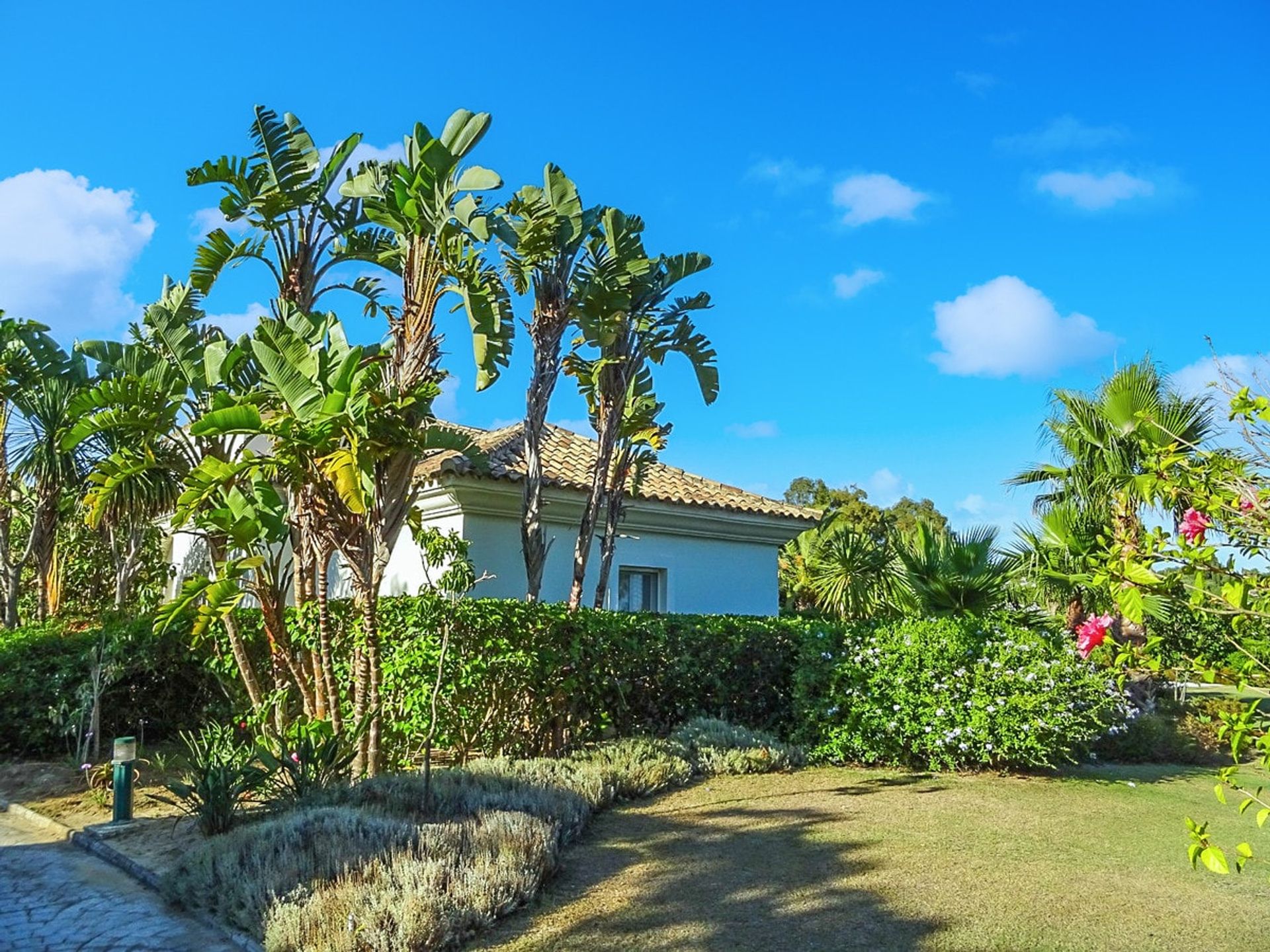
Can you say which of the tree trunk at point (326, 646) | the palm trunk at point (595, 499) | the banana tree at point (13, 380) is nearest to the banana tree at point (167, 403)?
the tree trunk at point (326, 646)

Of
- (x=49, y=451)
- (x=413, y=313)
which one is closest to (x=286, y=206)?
(x=413, y=313)

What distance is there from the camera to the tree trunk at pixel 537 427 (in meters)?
12.1

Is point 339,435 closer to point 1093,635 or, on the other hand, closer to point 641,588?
point 1093,635

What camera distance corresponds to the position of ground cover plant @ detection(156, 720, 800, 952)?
5.29 metres

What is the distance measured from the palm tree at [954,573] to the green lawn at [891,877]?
121 inches

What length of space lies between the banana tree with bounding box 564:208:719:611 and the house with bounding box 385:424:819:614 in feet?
4.07

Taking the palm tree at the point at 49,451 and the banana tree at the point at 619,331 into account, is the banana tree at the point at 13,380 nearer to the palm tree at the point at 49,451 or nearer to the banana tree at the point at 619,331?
the palm tree at the point at 49,451

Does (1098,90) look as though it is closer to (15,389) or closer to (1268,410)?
(1268,410)

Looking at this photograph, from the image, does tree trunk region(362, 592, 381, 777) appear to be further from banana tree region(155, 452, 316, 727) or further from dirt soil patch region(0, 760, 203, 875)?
dirt soil patch region(0, 760, 203, 875)

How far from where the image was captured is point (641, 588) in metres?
16.2

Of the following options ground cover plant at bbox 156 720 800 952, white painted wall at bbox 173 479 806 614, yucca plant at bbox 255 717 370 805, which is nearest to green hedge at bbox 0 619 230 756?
white painted wall at bbox 173 479 806 614

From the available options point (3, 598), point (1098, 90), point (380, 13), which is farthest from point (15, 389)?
point (1098, 90)

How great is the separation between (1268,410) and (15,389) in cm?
1814

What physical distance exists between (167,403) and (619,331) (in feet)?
18.7
